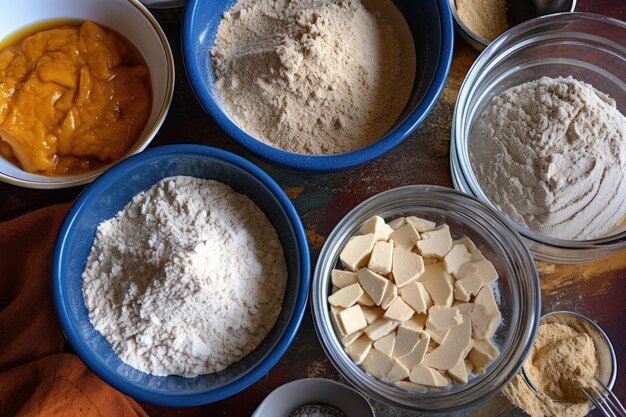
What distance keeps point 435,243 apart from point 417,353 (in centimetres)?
22

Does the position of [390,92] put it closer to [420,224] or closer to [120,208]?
[420,224]

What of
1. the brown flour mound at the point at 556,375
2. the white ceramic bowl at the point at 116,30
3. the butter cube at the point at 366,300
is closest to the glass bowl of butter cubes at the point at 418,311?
the butter cube at the point at 366,300

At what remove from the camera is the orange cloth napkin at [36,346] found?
1.15 metres

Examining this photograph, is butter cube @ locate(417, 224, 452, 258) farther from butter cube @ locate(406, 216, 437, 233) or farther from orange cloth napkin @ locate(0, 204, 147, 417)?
orange cloth napkin @ locate(0, 204, 147, 417)

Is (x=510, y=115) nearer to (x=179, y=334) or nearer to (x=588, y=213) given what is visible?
(x=588, y=213)

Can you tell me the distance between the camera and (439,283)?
1162 millimetres

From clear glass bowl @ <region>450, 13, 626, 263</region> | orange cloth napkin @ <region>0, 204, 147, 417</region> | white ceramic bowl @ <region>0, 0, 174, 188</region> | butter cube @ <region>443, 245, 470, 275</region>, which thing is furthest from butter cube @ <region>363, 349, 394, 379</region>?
white ceramic bowl @ <region>0, 0, 174, 188</region>

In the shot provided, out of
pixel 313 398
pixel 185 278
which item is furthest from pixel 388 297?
pixel 185 278

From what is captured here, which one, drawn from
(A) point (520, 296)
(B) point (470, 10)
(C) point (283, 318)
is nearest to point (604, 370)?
(A) point (520, 296)

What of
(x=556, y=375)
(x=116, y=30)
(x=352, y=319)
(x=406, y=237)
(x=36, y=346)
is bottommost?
(x=36, y=346)

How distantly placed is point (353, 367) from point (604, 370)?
56 centimetres

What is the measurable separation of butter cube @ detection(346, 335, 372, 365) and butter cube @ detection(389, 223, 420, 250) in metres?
0.20

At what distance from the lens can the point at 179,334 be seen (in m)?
1.08

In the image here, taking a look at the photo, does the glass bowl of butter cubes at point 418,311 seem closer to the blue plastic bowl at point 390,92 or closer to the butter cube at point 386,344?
the butter cube at point 386,344
